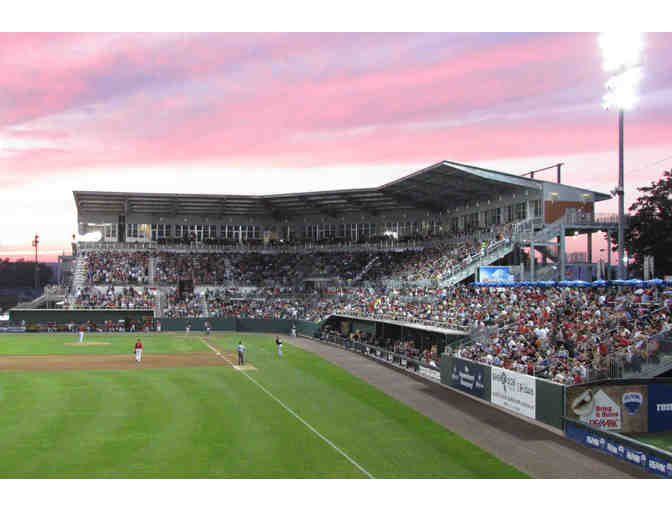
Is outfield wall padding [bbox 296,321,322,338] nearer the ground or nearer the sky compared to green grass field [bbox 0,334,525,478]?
nearer the sky

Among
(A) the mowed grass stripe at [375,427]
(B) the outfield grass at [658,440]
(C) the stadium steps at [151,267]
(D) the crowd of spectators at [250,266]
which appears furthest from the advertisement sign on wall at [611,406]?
(C) the stadium steps at [151,267]

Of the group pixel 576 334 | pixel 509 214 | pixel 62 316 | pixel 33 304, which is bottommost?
pixel 62 316

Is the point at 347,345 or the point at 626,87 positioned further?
the point at 347,345

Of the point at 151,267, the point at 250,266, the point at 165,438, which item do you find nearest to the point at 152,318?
the point at 151,267

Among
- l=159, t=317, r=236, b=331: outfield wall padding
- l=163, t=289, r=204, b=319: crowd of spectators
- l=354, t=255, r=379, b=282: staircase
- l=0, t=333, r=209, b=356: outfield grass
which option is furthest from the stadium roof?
l=0, t=333, r=209, b=356: outfield grass

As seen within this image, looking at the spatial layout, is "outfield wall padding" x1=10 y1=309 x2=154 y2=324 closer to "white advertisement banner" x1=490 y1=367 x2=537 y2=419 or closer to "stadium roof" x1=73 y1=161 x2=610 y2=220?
"stadium roof" x1=73 y1=161 x2=610 y2=220

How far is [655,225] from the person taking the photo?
5047cm

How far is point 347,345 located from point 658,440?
3135 cm

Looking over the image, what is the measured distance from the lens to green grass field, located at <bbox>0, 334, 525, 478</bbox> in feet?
59.0

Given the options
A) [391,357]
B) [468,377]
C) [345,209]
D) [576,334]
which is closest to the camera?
[576,334]

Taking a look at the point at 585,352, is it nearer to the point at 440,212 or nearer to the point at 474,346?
the point at 474,346

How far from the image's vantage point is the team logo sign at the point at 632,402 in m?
22.5

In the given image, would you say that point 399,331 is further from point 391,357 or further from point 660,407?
point 660,407

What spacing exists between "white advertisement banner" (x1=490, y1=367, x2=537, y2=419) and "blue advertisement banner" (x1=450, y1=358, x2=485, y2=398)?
1.10m
